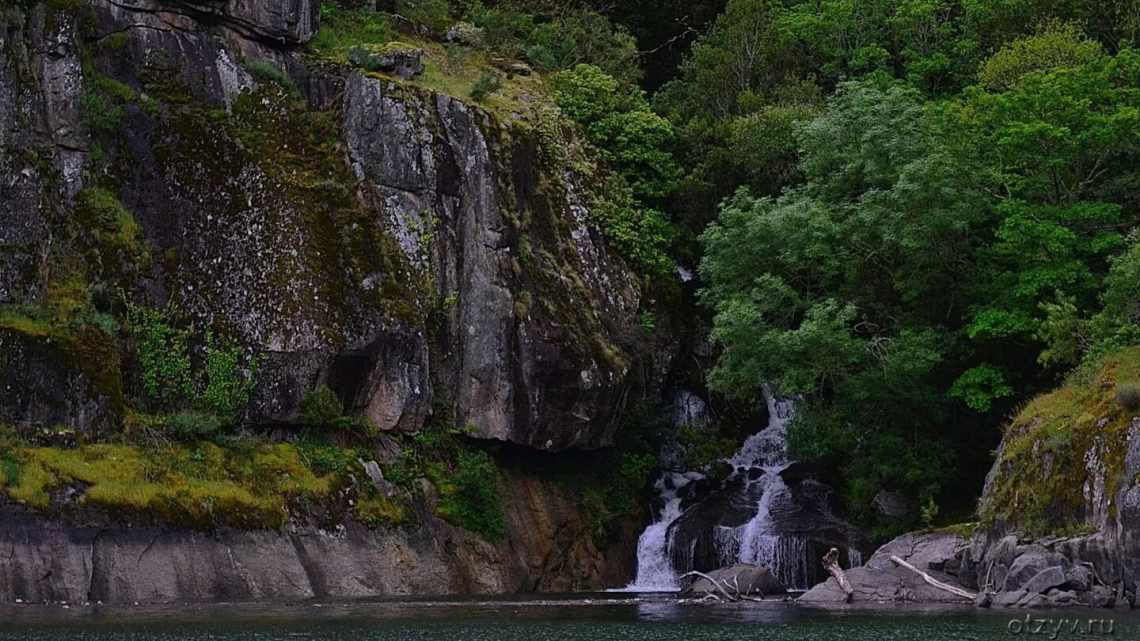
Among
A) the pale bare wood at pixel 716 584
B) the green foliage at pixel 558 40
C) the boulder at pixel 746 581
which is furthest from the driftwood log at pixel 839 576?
the green foliage at pixel 558 40

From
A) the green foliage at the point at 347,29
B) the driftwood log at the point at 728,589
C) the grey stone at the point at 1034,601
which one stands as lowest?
the grey stone at the point at 1034,601

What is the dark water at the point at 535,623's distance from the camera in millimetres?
26125

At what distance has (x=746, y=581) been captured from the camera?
124 feet

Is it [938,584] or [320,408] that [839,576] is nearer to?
[938,584]

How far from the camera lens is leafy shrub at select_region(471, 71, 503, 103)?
159 ft

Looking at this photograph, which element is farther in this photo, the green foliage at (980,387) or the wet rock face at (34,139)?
the green foliage at (980,387)

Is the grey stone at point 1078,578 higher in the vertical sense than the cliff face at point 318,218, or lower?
lower

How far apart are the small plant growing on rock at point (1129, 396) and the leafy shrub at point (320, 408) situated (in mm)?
20099

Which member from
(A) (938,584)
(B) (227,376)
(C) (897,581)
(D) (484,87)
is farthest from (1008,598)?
(D) (484,87)

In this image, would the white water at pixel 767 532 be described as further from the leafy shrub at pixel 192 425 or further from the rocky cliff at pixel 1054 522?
the leafy shrub at pixel 192 425

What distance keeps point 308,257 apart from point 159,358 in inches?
195

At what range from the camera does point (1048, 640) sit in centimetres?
2414

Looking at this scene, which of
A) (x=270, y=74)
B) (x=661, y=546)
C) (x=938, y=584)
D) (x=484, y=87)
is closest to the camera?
(x=938, y=584)

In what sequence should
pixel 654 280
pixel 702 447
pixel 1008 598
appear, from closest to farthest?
pixel 1008 598, pixel 702 447, pixel 654 280
